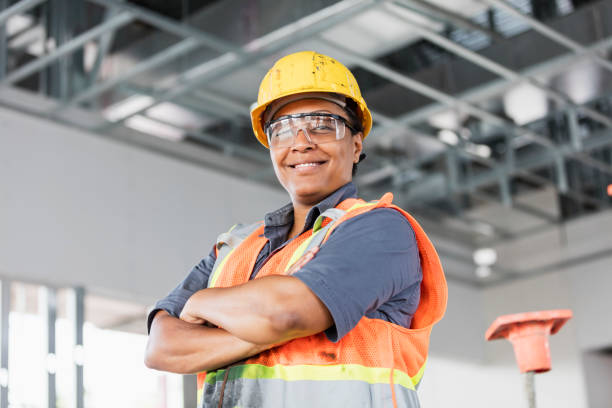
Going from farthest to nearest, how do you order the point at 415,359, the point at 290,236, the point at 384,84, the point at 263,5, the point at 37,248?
the point at 384,84 < the point at 37,248 < the point at 263,5 < the point at 290,236 < the point at 415,359

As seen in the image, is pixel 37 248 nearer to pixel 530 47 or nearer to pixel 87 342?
pixel 87 342

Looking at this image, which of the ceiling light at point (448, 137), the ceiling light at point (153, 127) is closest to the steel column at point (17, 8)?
the ceiling light at point (153, 127)

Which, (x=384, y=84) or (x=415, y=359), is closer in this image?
(x=415, y=359)

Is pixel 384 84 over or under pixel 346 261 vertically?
over

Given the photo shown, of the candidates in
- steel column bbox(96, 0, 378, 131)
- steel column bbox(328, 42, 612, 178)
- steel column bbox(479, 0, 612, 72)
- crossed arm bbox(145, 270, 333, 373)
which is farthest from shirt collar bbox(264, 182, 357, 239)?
steel column bbox(328, 42, 612, 178)

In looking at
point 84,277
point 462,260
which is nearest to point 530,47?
point 84,277

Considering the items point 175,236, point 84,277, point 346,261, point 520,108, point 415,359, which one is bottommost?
point 415,359

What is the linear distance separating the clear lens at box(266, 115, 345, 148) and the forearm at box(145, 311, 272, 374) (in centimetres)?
43

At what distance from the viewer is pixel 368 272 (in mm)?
1511

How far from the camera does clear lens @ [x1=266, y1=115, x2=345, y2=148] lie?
1823 mm

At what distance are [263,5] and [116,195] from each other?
2385 mm

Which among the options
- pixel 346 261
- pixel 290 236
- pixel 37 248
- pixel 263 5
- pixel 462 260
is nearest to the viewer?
pixel 346 261

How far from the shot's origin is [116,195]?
305 inches

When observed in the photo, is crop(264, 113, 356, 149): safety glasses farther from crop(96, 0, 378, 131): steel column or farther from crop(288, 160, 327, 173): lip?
crop(96, 0, 378, 131): steel column
